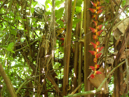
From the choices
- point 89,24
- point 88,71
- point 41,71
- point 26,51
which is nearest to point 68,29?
point 89,24

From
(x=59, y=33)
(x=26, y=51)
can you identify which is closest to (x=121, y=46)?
(x=59, y=33)

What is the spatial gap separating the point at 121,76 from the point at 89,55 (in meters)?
0.24

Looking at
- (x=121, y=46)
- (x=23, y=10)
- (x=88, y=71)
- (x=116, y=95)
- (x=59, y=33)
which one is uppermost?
(x=23, y=10)

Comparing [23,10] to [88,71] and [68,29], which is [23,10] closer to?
[68,29]

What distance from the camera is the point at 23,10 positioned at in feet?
3.60

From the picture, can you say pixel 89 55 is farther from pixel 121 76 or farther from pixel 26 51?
pixel 26 51

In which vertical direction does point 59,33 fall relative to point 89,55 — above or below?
above

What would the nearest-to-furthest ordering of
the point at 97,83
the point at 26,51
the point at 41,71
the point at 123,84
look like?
the point at 97,83 < the point at 123,84 < the point at 41,71 < the point at 26,51

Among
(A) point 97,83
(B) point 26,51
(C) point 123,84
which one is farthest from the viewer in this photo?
(B) point 26,51

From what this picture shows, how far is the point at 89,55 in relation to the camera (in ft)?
2.45

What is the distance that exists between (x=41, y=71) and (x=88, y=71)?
41cm

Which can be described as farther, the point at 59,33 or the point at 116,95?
the point at 59,33

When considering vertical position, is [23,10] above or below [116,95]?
above

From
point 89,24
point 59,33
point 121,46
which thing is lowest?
point 121,46
